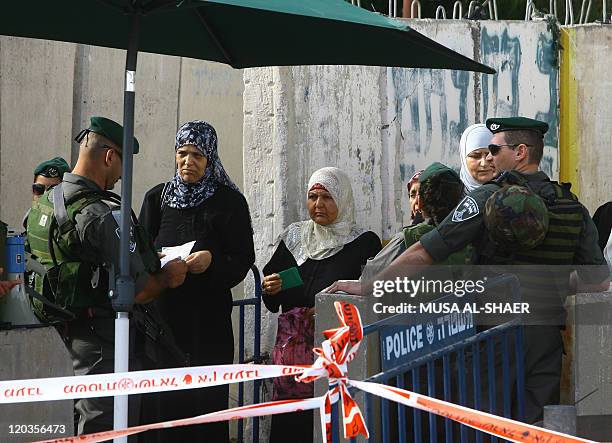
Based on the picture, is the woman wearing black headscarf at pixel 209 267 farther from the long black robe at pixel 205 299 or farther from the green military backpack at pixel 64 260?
the green military backpack at pixel 64 260

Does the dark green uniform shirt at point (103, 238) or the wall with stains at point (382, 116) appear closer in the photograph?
the dark green uniform shirt at point (103, 238)

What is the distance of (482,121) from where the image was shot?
6.98 m

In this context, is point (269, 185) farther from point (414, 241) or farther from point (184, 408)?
point (414, 241)

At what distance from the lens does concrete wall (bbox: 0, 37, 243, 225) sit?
7.54 metres

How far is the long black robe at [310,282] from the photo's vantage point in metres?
6.36

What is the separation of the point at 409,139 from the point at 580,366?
275 cm

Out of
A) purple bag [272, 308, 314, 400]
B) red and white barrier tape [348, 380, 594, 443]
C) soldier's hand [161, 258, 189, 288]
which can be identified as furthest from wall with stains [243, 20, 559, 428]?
red and white barrier tape [348, 380, 594, 443]

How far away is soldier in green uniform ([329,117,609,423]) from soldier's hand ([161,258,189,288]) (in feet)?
2.51

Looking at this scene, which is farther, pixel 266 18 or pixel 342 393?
pixel 266 18

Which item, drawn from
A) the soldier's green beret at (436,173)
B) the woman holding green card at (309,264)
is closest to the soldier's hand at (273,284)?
the woman holding green card at (309,264)

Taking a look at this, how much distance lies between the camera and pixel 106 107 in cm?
754

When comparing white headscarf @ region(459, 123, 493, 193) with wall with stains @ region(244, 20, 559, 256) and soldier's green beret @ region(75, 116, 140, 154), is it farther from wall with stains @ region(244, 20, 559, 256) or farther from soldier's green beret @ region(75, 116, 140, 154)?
soldier's green beret @ region(75, 116, 140, 154)

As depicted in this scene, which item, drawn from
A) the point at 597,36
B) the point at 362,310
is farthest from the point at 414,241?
the point at 597,36

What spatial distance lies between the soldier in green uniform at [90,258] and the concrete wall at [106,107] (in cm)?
250
